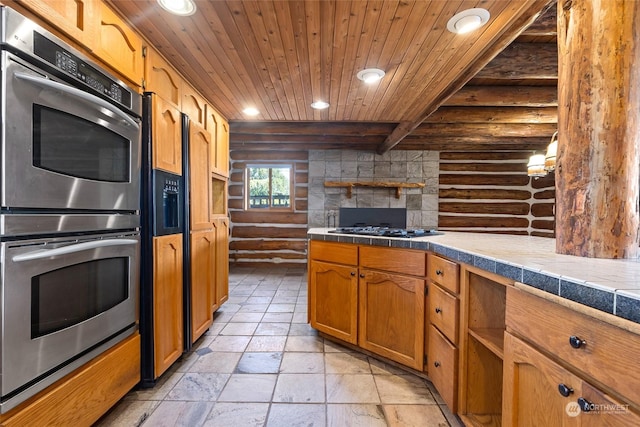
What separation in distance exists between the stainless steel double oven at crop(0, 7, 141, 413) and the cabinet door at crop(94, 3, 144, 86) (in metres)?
0.10

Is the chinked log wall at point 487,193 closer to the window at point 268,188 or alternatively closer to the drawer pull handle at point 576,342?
the window at point 268,188

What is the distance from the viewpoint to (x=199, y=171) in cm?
224

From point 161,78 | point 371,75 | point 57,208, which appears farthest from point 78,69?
point 371,75

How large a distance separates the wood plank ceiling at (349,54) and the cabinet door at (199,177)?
1.53 ft

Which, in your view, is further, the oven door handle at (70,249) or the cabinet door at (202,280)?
the cabinet door at (202,280)

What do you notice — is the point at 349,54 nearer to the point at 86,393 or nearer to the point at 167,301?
the point at 167,301

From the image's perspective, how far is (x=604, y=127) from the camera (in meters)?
1.14

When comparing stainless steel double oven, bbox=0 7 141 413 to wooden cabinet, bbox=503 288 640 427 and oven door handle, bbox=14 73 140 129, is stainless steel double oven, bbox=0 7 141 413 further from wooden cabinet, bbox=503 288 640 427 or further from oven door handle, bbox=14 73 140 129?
wooden cabinet, bbox=503 288 640 427

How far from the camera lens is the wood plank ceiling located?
1504 millimetres

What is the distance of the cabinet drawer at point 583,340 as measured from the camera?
0.62 m

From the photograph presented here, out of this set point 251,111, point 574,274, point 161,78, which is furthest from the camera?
point 251,111

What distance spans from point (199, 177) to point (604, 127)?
2.35 meters

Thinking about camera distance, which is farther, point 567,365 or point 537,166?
point 537,166

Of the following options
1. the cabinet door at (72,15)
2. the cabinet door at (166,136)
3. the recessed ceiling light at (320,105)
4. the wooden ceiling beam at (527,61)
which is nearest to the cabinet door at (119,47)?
the cabinet door at (72,15)
